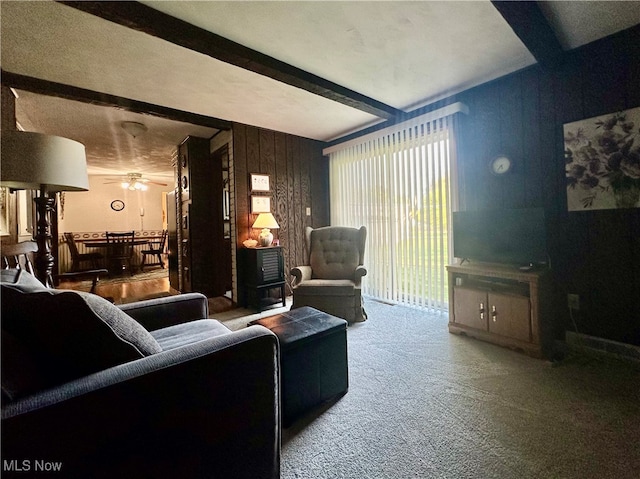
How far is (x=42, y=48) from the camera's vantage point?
2.09 metres

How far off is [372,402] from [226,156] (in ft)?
12.2

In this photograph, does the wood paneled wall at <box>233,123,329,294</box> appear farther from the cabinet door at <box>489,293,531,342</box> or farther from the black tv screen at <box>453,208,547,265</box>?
the cabinet door at <box>489,293,531,342</box>

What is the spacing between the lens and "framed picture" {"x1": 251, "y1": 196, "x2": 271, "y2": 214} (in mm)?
3875

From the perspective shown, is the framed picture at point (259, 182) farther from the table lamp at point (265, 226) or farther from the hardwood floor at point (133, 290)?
the hardwood floor at point (133, 290)

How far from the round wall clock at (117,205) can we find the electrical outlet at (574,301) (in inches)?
373

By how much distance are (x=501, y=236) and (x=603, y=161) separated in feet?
2.86

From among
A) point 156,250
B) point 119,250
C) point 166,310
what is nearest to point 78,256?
point 119,250

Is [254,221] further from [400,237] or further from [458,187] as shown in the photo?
[458,187]

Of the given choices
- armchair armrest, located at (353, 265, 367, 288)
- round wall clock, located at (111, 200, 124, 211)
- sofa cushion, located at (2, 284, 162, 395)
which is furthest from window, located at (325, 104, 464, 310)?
round wall clock, located at (111, 200, 124, 211)

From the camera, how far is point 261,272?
3.54 metres

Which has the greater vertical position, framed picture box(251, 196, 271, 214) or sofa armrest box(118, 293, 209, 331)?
framed picture box(251, 196, 271, 214)

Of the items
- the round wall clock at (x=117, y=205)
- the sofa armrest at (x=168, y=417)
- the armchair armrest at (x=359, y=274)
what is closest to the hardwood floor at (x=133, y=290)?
Answer: the round wall clock at (x=117, y=205)

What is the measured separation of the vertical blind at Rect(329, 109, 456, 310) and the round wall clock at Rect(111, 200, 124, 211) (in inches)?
266

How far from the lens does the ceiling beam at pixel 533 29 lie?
5.74 ft
